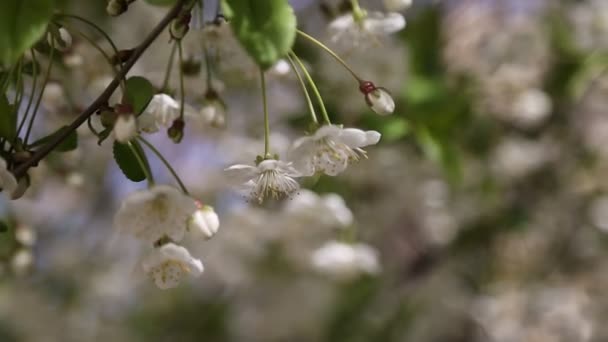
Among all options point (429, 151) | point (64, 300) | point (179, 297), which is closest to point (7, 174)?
point (429, 151)

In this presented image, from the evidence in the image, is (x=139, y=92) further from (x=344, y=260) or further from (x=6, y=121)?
(x=344, y=260)

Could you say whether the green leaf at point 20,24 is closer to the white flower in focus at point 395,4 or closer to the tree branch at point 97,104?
the tree branch at point 97,104

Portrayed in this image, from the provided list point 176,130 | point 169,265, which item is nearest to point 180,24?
point 176,130

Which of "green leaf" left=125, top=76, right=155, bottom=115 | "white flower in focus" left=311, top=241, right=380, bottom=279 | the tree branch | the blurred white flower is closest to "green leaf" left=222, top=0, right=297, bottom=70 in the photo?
the tree branch

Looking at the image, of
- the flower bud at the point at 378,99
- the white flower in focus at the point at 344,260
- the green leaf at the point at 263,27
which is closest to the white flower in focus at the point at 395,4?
the flower bud at the point at 378,99

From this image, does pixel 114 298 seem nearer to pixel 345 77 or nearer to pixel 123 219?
pixel 345 77
